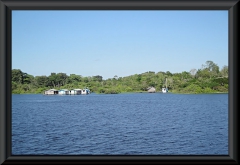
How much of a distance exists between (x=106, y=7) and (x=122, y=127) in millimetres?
15164

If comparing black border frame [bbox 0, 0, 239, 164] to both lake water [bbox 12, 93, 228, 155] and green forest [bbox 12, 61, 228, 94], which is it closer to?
lake water [bbox 12, 93, 228, 155]

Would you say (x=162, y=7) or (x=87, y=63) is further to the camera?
(x=87, y=63)

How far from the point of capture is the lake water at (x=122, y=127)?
1163 cm

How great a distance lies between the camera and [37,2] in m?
1.49

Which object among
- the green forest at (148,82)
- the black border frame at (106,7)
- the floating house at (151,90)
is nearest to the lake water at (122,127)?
the floating house at (151,90)

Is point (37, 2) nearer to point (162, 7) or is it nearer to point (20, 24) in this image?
point (162, 7)

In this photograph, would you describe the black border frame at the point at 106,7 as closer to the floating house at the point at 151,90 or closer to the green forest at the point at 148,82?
the green forest at the point at 148,82

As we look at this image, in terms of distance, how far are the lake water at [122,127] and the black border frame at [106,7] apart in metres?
8.63

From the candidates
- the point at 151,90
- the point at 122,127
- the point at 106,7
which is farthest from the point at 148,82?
the point at 106,7

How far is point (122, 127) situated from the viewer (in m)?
16.4

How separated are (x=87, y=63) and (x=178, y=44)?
1078 cm

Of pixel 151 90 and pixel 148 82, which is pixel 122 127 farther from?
pixel 148 82

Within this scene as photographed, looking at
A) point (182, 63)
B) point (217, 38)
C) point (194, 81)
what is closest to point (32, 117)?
point (194, 81)

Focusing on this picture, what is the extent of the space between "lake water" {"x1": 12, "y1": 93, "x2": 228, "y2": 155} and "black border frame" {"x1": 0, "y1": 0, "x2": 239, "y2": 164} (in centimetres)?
863
